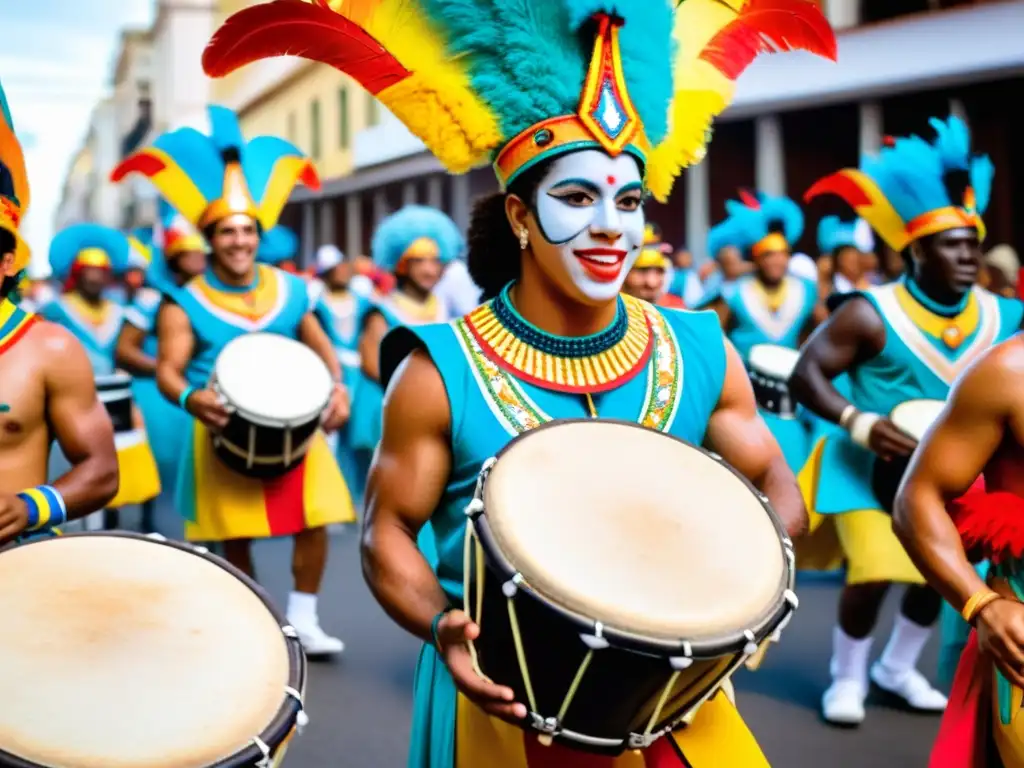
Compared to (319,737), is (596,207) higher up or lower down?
higher up

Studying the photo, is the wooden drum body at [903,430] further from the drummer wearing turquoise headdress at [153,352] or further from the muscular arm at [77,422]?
the drummer wearing turquoise headdress at [153,352]

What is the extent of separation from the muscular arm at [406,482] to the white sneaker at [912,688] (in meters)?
3.41

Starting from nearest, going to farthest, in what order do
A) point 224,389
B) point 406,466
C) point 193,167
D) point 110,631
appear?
point 110,631 → point 406,466 → point 224,389 → point 193,167

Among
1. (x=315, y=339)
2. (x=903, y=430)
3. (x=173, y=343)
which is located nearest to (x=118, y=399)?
(x=173, y=343)

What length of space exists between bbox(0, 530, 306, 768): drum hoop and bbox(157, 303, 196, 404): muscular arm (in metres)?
3.54

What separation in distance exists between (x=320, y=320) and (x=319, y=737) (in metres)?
2.41

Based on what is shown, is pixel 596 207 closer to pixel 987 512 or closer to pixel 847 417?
pixel 987 512

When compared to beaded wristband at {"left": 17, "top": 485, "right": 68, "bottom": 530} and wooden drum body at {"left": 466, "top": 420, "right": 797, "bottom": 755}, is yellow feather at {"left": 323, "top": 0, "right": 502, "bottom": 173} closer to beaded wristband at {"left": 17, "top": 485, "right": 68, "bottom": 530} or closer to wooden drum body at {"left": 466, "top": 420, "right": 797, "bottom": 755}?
wooden drum body at {"left": 466, "top": 420, "right": 797, "bottom": 755}

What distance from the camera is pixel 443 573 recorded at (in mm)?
2756

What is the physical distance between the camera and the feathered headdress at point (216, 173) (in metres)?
6.27

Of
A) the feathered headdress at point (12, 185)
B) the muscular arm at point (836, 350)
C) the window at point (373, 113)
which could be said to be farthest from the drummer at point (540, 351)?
the window at point (373, 113)

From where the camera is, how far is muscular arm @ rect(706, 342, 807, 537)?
282 cm

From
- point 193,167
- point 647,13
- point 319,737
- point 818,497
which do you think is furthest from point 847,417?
point 193,167

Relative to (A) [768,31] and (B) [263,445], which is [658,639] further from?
(B) [263,445]
